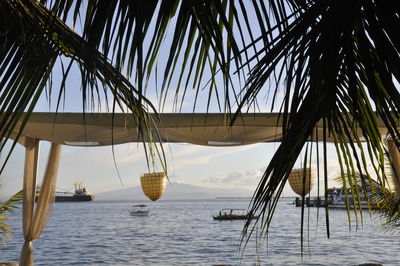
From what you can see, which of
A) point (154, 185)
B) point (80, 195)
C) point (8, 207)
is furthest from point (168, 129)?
point (80, 195)

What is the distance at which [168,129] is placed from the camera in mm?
3492

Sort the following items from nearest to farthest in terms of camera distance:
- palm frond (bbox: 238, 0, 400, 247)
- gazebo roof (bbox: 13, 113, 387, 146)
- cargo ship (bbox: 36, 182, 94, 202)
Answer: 1. palm frond (bbox: 238, 0, 400, 247)
2. gazebo roof (bbox: 13, 113, 387, 146)
3. cargo ship (bbox: 36, 182, 94, 202)

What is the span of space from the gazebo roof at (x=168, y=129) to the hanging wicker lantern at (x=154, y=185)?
2.22 feet

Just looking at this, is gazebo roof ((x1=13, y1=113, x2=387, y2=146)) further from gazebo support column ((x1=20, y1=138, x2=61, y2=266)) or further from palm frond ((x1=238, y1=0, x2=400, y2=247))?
palm frond ((x1=238, y1=0, x2=400, y2=247))

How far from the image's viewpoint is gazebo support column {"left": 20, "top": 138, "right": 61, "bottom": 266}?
385 cm

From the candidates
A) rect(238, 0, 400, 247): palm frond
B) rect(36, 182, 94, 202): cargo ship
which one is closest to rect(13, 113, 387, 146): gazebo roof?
rect(238, 0, 400, 247): palm frond

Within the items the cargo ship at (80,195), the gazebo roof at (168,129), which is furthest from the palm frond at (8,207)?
the cargo ship at (80,195)

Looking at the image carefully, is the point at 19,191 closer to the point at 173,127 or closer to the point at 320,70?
the point at 173,127

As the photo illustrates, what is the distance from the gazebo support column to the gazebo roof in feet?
0.62

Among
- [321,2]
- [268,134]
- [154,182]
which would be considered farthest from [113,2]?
[154,182]

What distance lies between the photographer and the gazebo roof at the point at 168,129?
10.6 ft

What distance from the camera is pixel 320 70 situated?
44cm

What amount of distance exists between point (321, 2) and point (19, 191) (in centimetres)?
447

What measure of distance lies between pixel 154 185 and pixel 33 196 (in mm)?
1125
